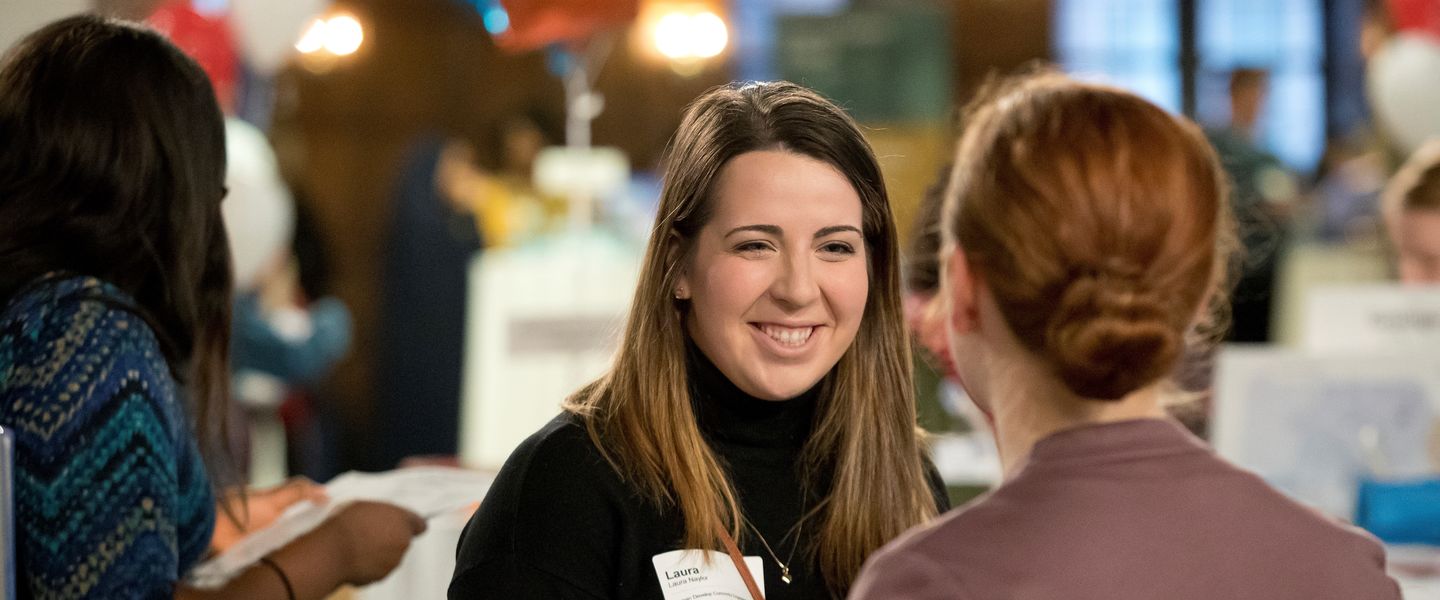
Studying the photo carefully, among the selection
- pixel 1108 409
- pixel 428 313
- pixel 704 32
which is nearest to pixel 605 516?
pixel 1108 409

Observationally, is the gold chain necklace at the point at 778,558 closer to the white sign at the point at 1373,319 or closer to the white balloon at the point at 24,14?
the white balloon at the point at 24,14

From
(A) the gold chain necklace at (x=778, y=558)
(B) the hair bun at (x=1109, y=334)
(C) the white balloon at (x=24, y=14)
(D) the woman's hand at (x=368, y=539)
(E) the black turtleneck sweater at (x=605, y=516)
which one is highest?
(C) the white balloon at (x=24, y=14)

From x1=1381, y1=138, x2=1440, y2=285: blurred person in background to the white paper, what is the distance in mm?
2610

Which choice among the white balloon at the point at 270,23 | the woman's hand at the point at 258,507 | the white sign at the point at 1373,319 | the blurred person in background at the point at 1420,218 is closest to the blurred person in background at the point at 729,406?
the woman's hand at the point at 258,507

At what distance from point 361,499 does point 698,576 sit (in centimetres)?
59

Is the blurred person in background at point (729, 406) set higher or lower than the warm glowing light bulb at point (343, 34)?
lower

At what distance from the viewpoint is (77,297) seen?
4.82ft

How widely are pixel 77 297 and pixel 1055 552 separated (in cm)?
105

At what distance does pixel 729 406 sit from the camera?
1.50m

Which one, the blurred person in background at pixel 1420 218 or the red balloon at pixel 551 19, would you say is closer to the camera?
the blurred person in background at pixel 1420 218

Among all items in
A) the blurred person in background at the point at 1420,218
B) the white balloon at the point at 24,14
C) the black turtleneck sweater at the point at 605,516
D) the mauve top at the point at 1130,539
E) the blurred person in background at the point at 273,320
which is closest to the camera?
the mauve top at the point at 1130,539

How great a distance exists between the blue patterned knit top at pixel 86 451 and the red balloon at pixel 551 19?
7.45ft

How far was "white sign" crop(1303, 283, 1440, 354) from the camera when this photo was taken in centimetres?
306

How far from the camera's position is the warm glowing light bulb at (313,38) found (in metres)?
4.13
